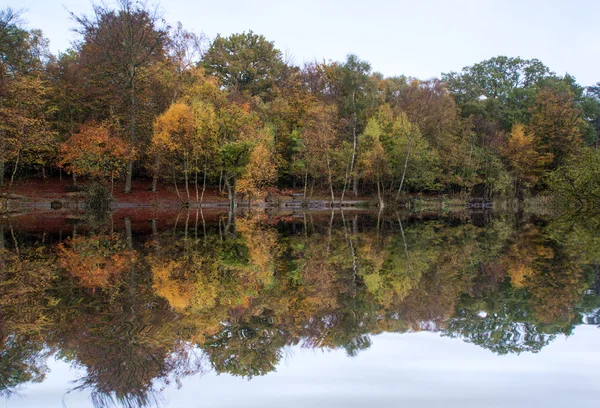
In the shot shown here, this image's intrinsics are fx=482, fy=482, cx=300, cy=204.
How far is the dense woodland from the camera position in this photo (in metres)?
35.5

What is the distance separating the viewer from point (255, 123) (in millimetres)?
39594

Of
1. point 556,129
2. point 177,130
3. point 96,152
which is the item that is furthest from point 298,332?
point 556,129

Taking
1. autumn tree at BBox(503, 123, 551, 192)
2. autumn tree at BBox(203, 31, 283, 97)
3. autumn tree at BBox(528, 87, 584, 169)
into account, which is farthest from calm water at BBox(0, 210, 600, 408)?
autumn tree at BBox(528, 87, 584, 169)

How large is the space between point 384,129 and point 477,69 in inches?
1293

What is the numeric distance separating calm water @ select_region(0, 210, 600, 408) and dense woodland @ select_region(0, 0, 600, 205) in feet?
84.4

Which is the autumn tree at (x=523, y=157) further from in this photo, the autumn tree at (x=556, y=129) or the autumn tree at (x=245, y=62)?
the autumn tree at (x=245, y=62)

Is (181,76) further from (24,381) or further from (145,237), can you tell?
(24,381)

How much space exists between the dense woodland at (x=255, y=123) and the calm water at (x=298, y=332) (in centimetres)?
2573

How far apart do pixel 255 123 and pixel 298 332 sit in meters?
35.8

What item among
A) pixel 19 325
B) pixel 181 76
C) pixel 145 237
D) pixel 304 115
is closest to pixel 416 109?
pixel 304 115

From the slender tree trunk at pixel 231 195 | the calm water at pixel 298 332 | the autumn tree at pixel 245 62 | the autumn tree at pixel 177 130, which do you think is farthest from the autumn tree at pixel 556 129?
the calm water at pixel 298 332

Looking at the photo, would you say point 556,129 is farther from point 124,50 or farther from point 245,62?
point 124,50

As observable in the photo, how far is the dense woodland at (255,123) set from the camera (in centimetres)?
3550

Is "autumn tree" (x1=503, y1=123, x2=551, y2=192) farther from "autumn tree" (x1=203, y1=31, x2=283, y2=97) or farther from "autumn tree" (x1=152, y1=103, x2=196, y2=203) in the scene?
"autumn tree" (x1=152, y1=103, x2=196, y2=203)
